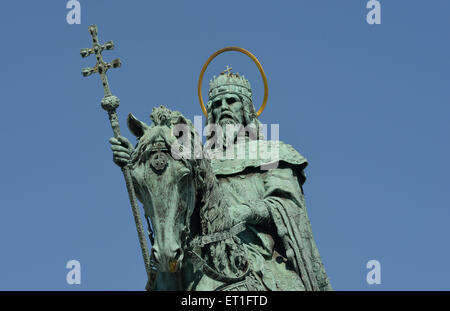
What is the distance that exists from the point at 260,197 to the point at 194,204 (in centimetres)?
362

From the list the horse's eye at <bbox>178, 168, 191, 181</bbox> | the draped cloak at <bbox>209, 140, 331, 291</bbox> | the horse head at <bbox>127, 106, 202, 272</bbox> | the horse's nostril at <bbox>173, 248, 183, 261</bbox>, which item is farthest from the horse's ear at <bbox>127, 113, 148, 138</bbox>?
the draped cloak at <bbox>209, 140, 331, 291</bbox>

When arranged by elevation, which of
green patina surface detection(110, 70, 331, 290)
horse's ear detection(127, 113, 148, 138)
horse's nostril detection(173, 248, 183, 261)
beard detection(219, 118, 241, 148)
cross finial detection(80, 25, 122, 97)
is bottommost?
horse's nostril detection(173, 248, 183, 261)

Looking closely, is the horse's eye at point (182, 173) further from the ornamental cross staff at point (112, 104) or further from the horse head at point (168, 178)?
the ornamental cross staff at point (112, 104)

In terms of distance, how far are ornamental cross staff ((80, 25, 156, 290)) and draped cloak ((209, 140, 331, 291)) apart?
4.85 ft

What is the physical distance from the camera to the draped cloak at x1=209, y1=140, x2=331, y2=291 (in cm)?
1384

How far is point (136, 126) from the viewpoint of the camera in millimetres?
11891

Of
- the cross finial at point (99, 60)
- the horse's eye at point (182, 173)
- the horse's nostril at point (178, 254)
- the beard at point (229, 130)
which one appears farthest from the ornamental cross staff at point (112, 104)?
the beard at point (229, 130)

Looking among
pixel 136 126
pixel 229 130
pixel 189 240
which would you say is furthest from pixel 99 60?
pixel 229 130

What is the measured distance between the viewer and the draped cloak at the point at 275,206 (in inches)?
545

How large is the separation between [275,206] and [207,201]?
2.62m

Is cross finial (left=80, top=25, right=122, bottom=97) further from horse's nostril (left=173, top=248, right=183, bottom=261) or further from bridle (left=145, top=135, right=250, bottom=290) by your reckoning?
horse's nostril (left=173, top=248, right=183, bottom=261)

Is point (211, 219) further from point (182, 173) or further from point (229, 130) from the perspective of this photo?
point (229, 130)

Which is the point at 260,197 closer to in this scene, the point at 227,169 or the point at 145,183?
the point at 227,169
